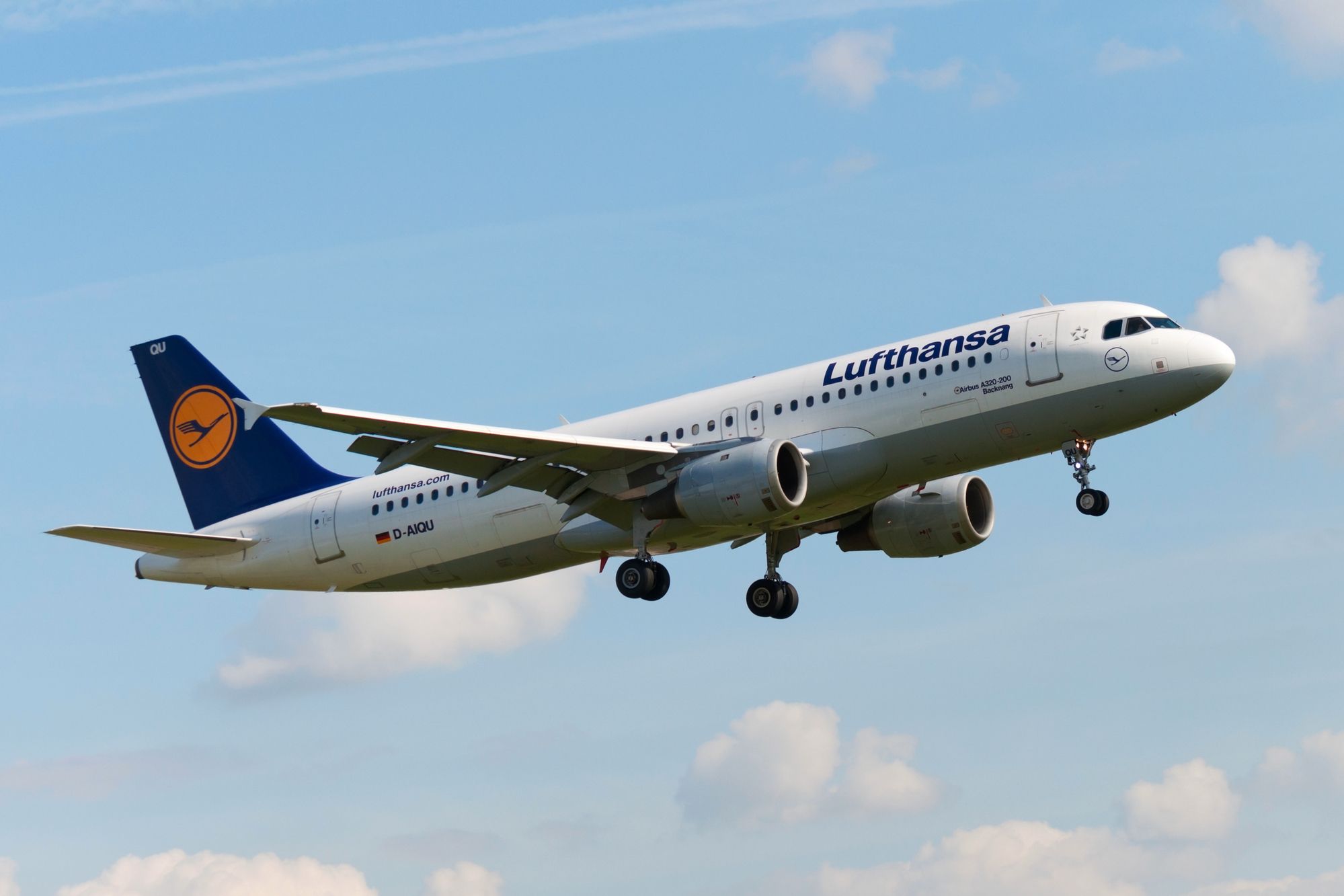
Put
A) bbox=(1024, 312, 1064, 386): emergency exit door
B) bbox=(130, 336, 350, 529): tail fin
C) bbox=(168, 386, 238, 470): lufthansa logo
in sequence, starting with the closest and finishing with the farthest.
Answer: bbox=(1024, 312, 1064, 386): emergency exit door
bbox=(130, 336, 350, 529): tail fin
bbox=(168, 386, 238, 470): lufthansa logo

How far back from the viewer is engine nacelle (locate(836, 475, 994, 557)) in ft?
149

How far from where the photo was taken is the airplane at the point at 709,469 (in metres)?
37.7

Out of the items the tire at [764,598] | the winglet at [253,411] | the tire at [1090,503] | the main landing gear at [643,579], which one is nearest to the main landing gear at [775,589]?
the tire at [764,598]

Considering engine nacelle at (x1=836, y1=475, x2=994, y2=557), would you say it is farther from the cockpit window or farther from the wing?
the cockpit window

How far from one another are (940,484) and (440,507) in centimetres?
1240

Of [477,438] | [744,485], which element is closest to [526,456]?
[477,438]

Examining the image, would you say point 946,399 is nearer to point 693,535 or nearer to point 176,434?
point 693,535

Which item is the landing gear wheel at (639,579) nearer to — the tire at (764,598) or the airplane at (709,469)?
the airplane at (709,469)

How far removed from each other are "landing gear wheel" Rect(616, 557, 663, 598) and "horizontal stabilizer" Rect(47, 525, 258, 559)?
35.6ft

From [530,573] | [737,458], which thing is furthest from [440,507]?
[737,458]

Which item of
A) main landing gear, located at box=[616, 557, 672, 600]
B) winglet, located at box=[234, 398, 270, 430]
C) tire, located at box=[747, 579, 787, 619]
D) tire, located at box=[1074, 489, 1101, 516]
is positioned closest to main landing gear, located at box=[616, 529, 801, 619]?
tire, located at box=[747, 579, 787, 619]

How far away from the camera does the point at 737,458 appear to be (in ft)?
128

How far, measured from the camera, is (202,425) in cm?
4994

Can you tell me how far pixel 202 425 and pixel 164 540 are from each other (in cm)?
572
